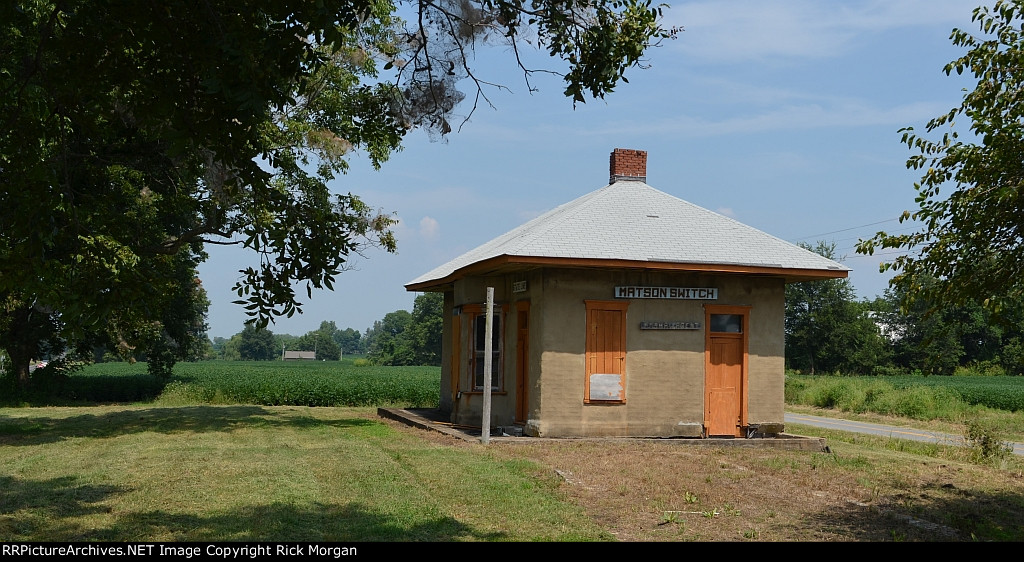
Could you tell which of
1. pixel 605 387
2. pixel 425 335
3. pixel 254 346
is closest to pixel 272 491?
pixel 605 387

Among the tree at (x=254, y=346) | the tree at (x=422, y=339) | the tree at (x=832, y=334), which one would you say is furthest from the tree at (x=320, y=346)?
the tree at (x=832, y=334)

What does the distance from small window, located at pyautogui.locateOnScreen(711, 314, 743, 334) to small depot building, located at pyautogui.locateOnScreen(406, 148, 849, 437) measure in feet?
0.07

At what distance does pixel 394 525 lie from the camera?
8.79 meters

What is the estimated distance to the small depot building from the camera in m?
17.3

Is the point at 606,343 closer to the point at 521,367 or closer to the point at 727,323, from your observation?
the point at 521,367

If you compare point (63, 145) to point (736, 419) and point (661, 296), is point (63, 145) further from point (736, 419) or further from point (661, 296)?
point (736, 419)

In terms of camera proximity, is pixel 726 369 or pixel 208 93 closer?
pixel 208 93

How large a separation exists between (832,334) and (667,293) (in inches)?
A: 2555

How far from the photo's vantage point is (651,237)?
60.9 ft

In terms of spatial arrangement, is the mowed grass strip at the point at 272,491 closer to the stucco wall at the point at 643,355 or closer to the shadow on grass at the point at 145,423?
the shadow on grass at the point at 145,423

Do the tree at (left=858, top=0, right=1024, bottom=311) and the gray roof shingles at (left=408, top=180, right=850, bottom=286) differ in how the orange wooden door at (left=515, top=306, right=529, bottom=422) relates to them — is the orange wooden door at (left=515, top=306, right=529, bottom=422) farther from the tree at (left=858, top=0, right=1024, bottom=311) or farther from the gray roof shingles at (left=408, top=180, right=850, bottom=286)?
the tree at (left=858, top=0, right=1024, bottom=311)

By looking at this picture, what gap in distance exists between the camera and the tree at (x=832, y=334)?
253 feet

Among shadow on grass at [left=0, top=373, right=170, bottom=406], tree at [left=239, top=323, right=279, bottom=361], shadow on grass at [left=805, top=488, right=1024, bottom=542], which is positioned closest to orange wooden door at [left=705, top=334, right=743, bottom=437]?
shadow on grass at [left=805, top=488, right=1024, bottom=542]
